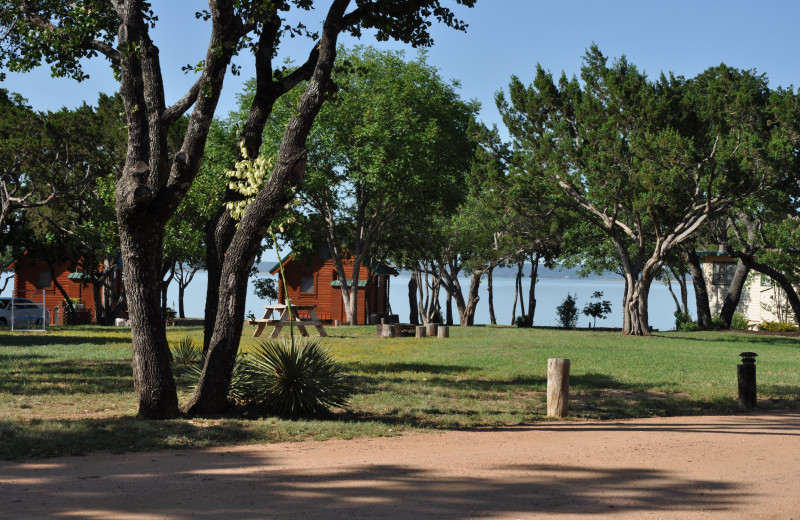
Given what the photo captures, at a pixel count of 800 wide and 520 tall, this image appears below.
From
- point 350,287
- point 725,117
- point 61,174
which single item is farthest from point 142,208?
point 350,287

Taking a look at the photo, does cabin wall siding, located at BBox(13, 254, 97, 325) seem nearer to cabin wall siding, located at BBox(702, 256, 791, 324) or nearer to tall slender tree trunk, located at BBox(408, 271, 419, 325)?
tall slender tree trunk, located at BBox(408, 271, 419, 325)

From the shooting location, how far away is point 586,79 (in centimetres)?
3075

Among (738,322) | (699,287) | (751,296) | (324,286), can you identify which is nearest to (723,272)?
(751,296)

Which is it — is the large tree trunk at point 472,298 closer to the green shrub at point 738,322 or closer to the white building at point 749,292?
the white building at point 749,292

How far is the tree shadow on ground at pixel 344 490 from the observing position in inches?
225

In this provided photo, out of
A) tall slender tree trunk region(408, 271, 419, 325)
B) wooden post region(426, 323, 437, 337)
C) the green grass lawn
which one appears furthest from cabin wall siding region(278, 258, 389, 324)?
the green grass lawn

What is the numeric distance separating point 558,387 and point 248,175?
17.2 ft

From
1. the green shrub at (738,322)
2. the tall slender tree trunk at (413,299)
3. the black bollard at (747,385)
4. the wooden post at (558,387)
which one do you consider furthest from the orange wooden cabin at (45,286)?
the black bollard at (747,385)

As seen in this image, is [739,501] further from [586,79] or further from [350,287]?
[350,287]

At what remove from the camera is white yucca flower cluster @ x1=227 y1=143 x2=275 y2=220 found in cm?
1021

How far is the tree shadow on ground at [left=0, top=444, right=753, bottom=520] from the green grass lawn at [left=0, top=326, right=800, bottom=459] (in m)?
1.26

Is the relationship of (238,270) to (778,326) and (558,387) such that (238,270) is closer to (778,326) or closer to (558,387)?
(558,387)

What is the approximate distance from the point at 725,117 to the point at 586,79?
5.30 meters

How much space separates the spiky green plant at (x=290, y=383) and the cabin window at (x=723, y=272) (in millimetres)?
41731
